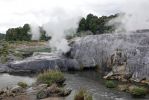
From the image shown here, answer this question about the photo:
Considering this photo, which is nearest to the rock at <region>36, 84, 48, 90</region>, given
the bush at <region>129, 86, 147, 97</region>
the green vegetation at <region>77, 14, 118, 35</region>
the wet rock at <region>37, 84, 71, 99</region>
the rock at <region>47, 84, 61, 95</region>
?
the wet rock at <region>37, 84, 71, 99</region>

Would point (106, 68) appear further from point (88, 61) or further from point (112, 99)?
point (112, 99)

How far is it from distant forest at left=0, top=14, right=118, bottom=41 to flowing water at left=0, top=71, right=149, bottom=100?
3869 centimetres

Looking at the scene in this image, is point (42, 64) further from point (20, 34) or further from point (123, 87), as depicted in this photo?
point (20, 34)

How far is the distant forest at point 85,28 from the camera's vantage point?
367 ft

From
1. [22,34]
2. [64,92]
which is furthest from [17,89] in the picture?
[22,34]

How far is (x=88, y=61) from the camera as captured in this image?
69438 mm

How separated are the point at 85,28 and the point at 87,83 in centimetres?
6391

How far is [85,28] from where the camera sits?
118 metres

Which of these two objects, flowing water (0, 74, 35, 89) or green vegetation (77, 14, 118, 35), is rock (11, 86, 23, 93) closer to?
flowing water (0, 74, 35, 89)

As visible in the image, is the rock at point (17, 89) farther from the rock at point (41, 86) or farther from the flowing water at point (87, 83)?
the flowing water at point (87, 83)

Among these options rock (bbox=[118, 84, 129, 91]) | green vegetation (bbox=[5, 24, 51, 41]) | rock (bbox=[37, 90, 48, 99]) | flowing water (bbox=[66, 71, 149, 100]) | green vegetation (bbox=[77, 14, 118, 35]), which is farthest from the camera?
green vegetation (bbox=[5, 24, 51, 41])

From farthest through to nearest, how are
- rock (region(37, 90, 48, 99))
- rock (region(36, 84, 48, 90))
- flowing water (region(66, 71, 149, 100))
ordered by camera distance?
rock (region(36, 84, 48, 90)), flowing water (region(66, 71, 149, 100)), rock (region(37, 90, 48, 99))

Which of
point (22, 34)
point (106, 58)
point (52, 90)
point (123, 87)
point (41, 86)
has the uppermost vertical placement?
point (22, 34)

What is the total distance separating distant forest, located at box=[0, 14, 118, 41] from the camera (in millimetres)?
111713
